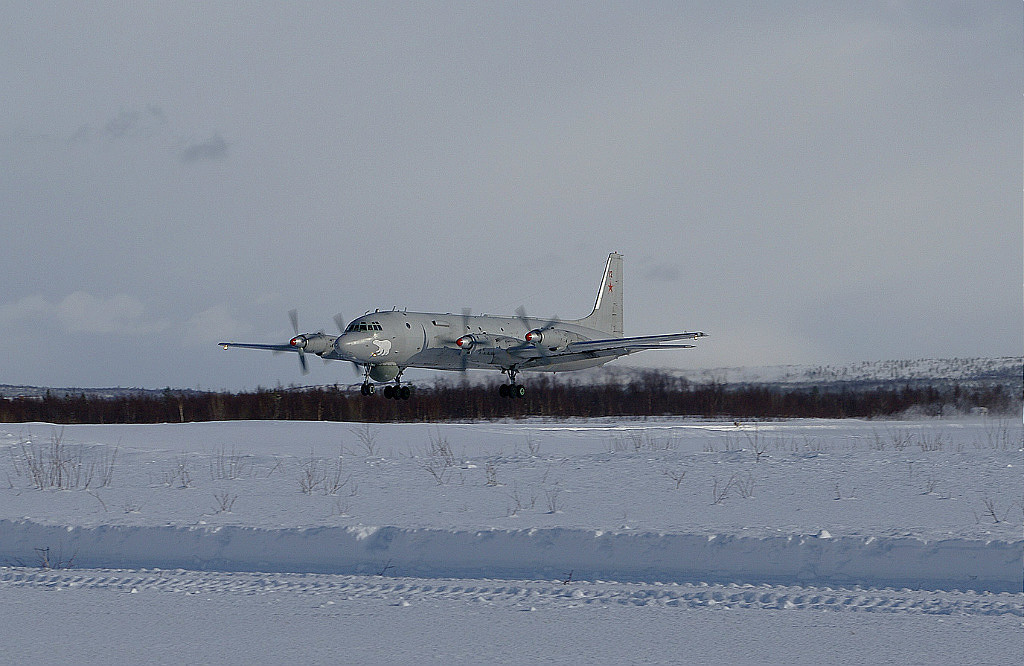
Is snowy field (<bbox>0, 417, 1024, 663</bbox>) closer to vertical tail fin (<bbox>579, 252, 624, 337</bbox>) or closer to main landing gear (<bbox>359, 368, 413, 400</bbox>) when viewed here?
main landing gear (<bbox>359, 368, 413, 400</bbox>)

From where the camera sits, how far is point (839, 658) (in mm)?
6195

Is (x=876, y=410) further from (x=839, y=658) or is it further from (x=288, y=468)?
(x=839, y=658)

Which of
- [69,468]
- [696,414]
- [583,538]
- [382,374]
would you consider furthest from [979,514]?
[696,414]

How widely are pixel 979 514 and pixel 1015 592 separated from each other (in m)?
3.13

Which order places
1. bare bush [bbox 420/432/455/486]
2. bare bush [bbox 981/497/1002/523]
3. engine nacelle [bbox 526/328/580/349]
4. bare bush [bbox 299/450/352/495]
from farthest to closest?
1. engine nacelle [bbox 526/328/580/349]
2. bare bush [bbox 420/432/455/486]
3. bare bush [bbox 299/450/352/495]
4. bare bush [bbox 981/497/1002/523]

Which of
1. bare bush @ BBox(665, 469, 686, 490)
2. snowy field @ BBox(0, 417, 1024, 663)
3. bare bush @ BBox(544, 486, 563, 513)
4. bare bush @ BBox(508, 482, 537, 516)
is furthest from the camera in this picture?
bare bush @ BBox(665, 469, 686, 490)

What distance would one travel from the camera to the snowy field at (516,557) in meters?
6.68

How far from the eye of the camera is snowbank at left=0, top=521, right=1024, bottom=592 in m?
9.05

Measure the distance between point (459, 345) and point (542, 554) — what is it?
1039 inches

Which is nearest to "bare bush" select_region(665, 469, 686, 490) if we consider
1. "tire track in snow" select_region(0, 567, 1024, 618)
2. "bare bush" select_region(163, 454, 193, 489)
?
"tire track in snow" select_region(0, 567, 1024, 618)

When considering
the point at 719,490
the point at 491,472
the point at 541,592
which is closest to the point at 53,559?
the point at 541,592

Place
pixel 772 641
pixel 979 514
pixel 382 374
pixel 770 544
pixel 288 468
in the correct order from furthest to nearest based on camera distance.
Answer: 1. pixel 382 374
2. pixel 288 468
3. pixel 979 514
4. pixel 770 544
5. pixel 772 641

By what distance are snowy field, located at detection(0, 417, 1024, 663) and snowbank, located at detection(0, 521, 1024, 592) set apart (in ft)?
0.09

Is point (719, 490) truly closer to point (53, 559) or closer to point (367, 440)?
point (53, 559)
